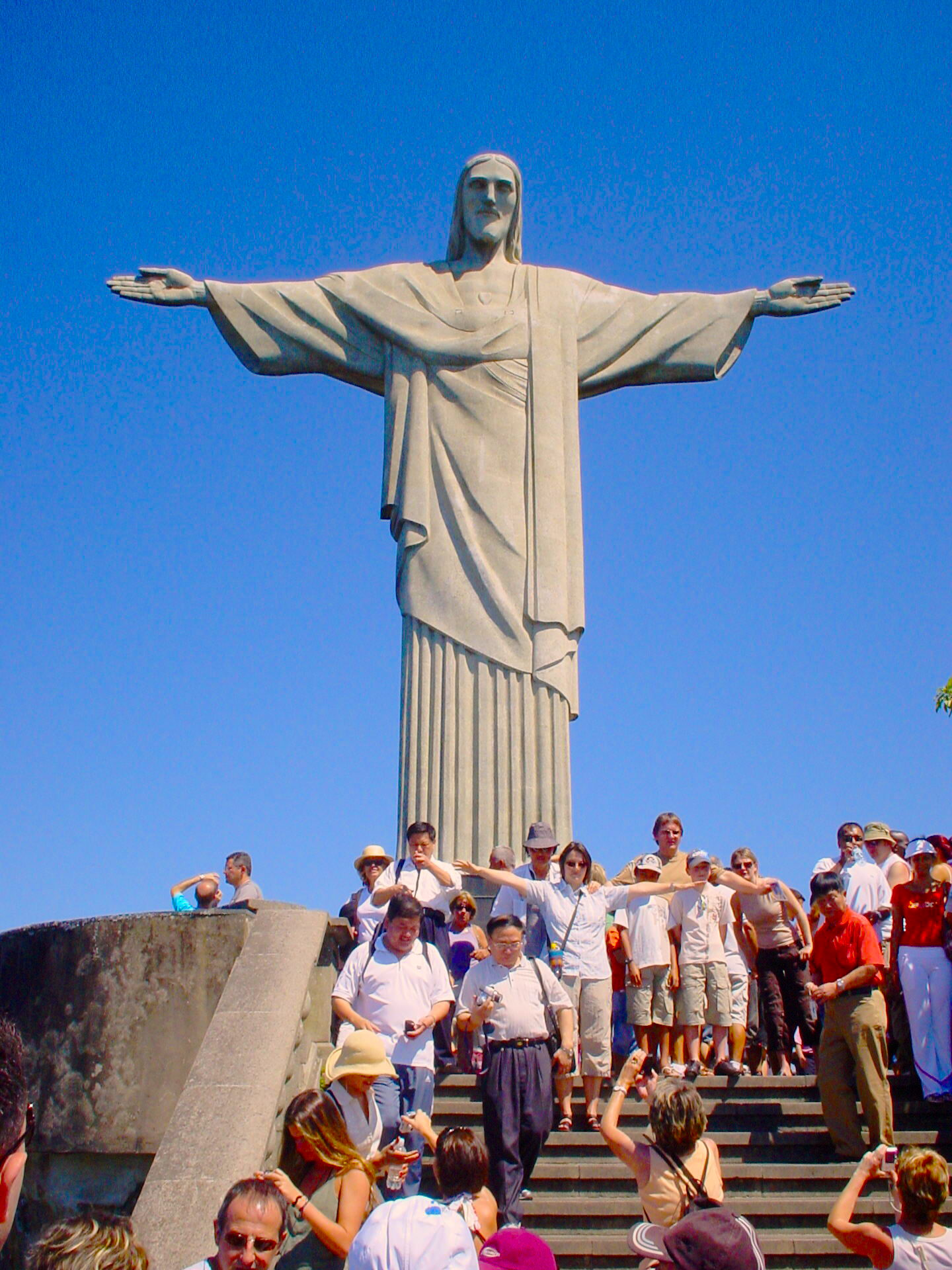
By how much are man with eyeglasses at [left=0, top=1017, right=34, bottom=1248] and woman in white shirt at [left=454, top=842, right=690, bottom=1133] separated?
524 cm

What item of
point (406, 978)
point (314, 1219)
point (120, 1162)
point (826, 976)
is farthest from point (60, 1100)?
point (826, 976)

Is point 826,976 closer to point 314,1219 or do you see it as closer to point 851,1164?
point 851,1164

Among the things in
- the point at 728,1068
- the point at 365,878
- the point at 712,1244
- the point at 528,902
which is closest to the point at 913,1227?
the point at 712,1244

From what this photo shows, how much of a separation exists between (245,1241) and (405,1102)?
2.74 metres

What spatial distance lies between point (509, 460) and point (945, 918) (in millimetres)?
5340

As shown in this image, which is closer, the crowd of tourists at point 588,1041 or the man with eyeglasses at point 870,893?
the crowd of tourists at point 588,1041

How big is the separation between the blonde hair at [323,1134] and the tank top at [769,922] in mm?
4197

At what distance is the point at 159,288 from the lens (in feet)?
37.0

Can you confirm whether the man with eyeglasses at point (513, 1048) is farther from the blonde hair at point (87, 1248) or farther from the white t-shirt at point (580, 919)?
the blonde hair at point (87, 1248)

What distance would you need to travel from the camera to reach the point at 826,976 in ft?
24.2

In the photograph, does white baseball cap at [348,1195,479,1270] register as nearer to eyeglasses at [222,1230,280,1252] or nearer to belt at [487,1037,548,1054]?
eyeglasses at [222,1230,280,1252]

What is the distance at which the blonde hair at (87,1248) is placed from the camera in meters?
2.67

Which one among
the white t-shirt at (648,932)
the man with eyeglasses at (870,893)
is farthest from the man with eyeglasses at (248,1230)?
the man with eyeglasses at (870,893)

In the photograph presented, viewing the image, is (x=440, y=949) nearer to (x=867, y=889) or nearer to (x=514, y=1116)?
(x=514, y=1116)
